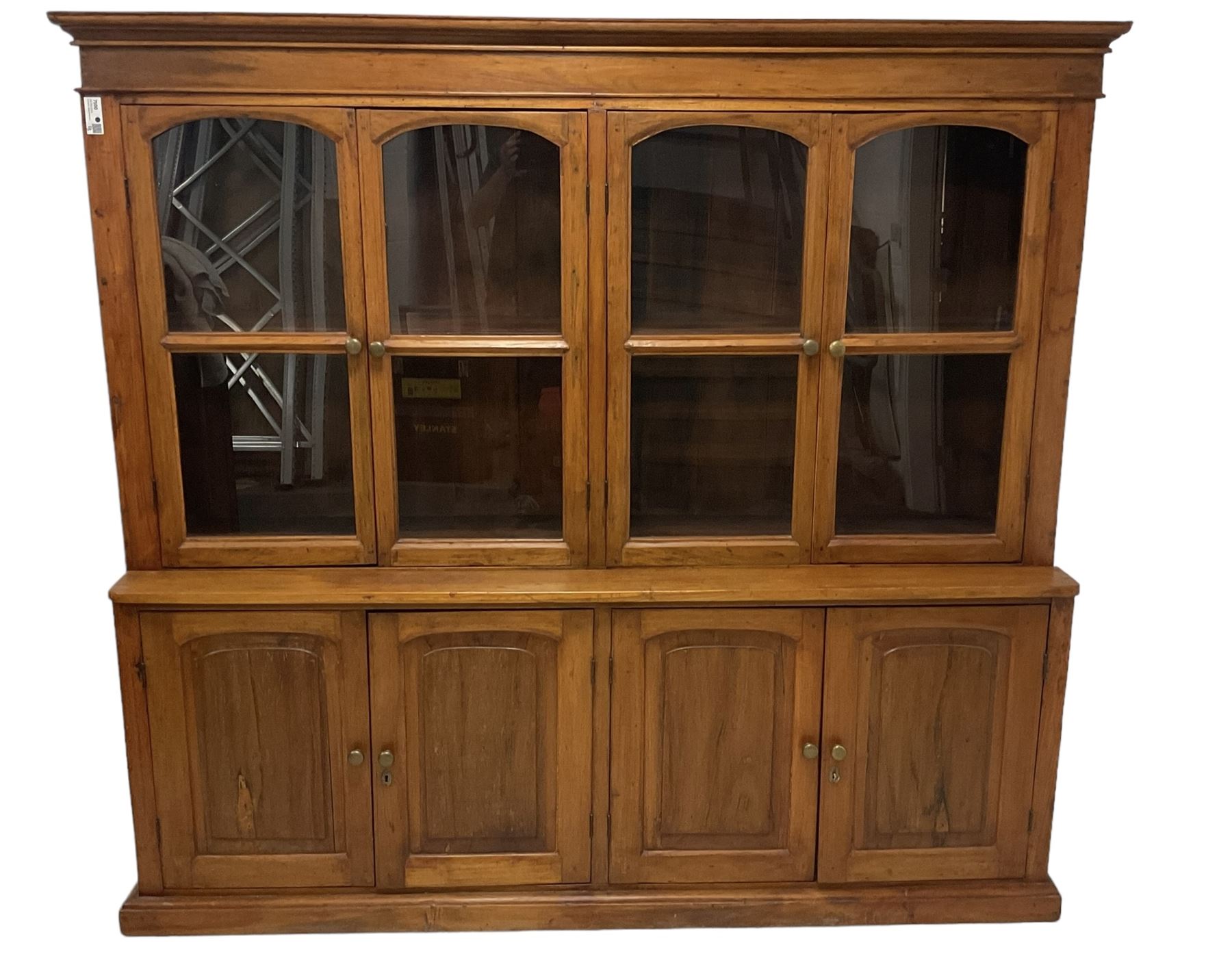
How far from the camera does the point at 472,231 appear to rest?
8.13ft

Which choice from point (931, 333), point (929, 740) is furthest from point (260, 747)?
point (931, 333)

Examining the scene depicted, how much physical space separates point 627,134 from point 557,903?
181 centimetres

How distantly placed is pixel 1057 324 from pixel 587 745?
1471 mm

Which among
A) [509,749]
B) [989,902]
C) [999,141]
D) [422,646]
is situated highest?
[999,141]

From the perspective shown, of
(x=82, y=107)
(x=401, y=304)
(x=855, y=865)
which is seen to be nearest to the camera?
(x=82, y=107)

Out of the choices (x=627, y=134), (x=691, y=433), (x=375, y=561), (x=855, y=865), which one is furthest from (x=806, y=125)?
(x=855, y=865)

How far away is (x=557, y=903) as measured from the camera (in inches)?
103

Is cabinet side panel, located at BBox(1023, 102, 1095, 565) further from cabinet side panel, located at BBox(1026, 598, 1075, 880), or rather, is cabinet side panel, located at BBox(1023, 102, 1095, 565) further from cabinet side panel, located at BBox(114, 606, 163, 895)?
cabinet side panel, located at BBox(114, 606, 163, 895)

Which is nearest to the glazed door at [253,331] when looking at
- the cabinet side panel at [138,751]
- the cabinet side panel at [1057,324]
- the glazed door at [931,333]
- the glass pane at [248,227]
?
the glass pane at [248,227]

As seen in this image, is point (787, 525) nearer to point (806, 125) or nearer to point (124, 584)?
point (806, 125)

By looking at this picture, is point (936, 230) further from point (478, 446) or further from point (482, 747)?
point (482, 747)

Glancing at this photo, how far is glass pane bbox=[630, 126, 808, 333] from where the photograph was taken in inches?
95.7

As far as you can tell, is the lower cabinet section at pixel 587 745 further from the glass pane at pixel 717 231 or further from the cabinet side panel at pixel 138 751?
the glass pane at pixel 717 231

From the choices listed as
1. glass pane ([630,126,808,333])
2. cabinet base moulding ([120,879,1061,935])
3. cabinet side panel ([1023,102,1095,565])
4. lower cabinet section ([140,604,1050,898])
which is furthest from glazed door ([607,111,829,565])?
cabinet base moulding ([120,879,1061,935])
